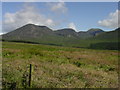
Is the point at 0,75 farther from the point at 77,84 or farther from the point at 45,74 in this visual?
the point at 77,84

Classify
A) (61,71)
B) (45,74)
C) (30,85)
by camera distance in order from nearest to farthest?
(30,85) < (45,74) < (61,71)

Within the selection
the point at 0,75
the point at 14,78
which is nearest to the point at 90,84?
the point at 14,78

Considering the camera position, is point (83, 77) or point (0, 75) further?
point (83, 77)

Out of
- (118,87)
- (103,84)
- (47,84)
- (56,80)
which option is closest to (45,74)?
(56,80)

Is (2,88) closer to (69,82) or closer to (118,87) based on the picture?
(69,82)

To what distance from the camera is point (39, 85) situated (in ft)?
44.7

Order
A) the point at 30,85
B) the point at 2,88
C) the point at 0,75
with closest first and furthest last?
the point at 2,88, the point at 30,85, the point at 0,75

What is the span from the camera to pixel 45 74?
16.8 metres

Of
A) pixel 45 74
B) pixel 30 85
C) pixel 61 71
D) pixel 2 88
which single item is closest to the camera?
pixel 2 88

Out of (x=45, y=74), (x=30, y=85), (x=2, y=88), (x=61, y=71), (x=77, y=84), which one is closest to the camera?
(x=2, y=88)

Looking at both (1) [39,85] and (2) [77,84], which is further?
(2) [77,84]

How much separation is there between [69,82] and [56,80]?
33.8 inches

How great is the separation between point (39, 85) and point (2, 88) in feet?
7.14

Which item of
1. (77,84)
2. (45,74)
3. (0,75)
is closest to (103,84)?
(77,84)
